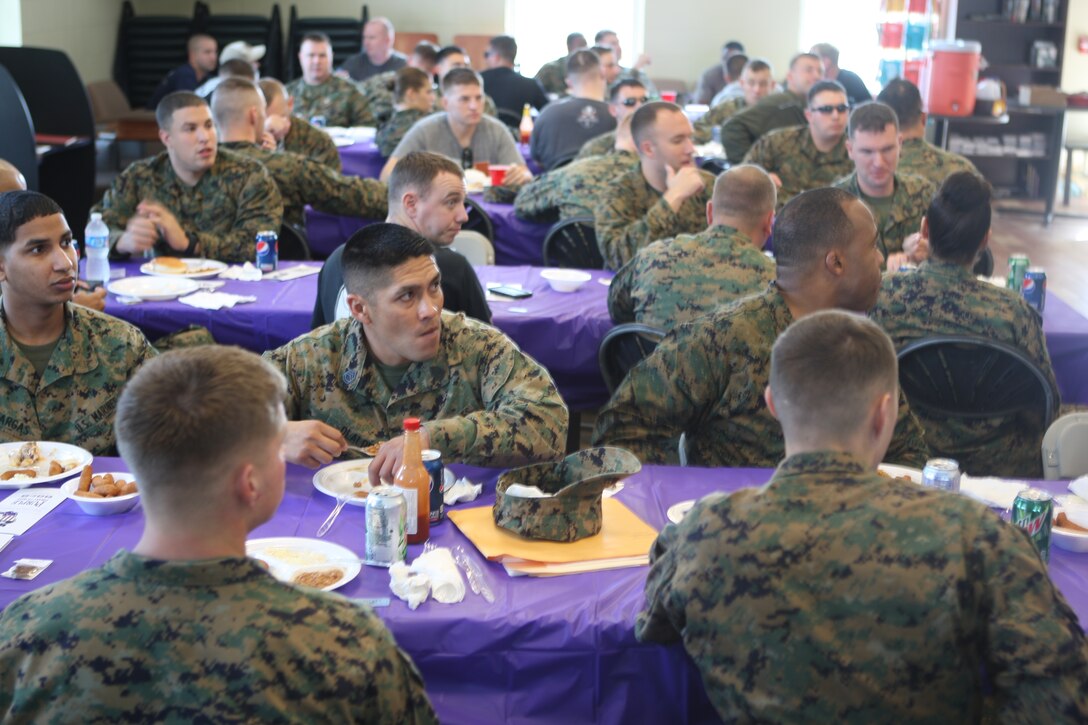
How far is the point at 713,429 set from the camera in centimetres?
335

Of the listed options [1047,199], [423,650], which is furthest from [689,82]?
[423,650]

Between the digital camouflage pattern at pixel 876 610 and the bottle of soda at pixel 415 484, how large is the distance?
0.73m

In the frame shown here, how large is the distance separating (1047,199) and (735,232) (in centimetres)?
793

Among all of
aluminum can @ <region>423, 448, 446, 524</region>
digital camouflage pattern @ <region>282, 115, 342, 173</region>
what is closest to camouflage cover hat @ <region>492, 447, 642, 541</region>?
aluminum can @ <region>423, 448, 446, 524</region>

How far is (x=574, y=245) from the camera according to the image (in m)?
5.79

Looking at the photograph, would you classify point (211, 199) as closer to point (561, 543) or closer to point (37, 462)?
point (37, 462)

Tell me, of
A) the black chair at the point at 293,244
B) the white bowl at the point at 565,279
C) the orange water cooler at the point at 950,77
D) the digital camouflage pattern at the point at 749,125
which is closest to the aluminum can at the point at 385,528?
the white bowl at the point at 565,279

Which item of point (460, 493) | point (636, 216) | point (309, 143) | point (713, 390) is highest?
point (309, 143)

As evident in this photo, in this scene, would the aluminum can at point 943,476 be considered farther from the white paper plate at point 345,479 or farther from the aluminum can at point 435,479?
the white paper plate at point 345,479

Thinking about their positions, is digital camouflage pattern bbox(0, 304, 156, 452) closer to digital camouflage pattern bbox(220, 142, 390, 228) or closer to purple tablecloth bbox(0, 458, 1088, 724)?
purple tablecloth bbox(0, 458, 1088, 724)

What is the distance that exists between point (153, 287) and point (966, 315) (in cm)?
297

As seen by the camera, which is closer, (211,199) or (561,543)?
(561,543)

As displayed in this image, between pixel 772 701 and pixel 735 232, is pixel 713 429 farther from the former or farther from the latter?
pixel 772 701

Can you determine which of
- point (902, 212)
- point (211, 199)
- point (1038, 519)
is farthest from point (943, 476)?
point (211, 199)
